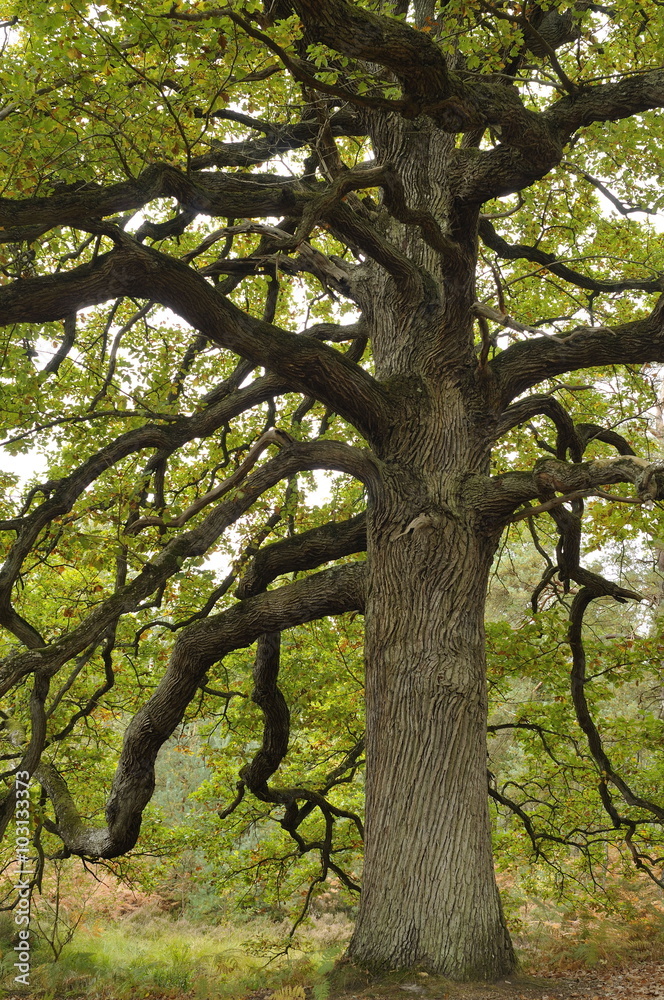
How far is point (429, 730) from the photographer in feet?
17.0

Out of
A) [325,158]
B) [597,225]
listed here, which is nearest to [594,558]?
[597,225]

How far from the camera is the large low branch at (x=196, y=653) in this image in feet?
19.9

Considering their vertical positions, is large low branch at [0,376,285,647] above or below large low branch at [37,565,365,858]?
above

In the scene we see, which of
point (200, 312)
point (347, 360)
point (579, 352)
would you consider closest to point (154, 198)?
point (200, 312)

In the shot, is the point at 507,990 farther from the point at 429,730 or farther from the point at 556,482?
the point at 556,482

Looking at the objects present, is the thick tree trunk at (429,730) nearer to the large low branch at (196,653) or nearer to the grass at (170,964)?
the large low branch at (196,653)

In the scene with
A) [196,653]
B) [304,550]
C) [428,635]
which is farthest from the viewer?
[304,550]

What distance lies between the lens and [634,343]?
5.81 metres

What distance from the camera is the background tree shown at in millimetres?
4621

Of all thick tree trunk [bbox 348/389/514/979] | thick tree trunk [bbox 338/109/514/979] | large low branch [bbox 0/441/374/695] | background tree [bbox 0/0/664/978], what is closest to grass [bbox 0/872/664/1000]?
thick tree trunk [bbox 348/389/514/979]

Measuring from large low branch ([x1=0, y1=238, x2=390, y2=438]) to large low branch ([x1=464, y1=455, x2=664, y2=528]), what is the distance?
101cm

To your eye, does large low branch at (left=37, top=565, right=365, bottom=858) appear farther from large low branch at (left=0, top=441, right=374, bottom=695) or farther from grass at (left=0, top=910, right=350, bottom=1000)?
grass at (left=0, top=910, right=350, bottom=1000)

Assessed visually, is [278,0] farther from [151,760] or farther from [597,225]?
[151,760]

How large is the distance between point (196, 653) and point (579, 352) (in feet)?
12.8
